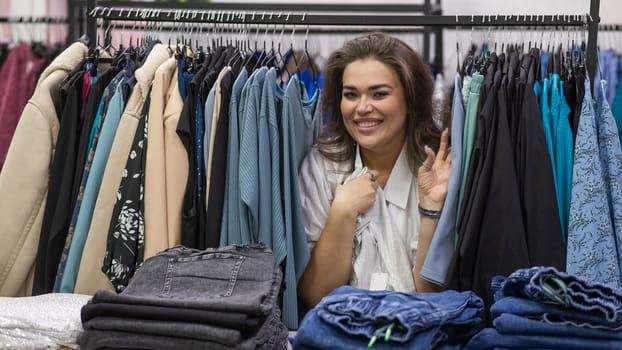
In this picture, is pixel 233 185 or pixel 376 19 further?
pixel 376 19

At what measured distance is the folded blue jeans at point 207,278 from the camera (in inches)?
58.7

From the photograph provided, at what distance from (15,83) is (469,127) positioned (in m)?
2.39

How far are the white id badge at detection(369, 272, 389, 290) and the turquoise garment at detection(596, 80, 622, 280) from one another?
0.60 metres

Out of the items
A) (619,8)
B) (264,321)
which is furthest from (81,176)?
(619,8)

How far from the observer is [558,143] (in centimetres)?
206

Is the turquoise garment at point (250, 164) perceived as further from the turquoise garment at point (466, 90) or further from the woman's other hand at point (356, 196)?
the turquoise garment at point (466, 90)

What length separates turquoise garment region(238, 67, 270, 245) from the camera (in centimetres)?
205

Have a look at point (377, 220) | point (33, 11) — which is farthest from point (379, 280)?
point (33, 11)

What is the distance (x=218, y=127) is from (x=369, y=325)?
85 cm

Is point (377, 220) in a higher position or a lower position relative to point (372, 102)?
lower

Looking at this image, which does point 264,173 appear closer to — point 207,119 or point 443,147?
point 207,119

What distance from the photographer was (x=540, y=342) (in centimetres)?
145

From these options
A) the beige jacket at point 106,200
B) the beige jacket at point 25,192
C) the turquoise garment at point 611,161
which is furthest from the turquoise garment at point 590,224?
the beige jacket at point 25,192

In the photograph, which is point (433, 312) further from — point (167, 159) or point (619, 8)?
point (619, 8)
